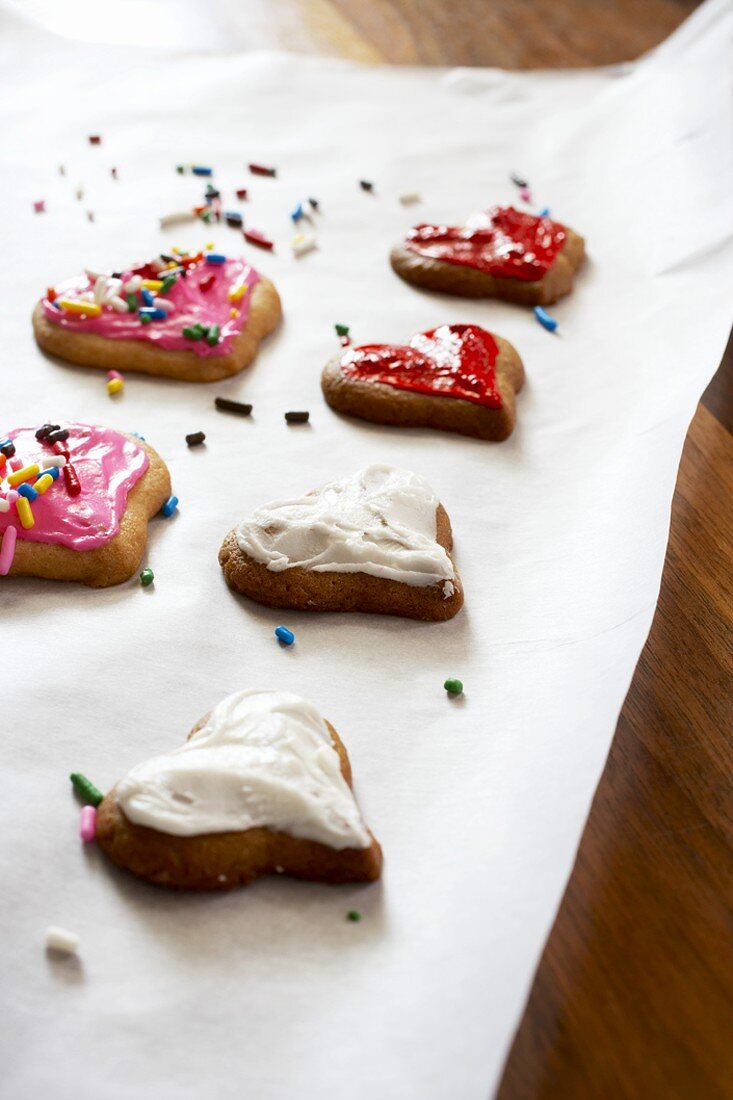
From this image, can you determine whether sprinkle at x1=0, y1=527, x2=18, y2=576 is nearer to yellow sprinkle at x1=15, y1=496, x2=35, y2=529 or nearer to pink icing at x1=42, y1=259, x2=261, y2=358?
yellow sprinkle at x1=15, y1=496, x2=35, y2=529

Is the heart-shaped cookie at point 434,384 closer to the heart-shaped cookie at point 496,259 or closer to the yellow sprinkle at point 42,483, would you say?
the heart-shaped cookie at point 496,259

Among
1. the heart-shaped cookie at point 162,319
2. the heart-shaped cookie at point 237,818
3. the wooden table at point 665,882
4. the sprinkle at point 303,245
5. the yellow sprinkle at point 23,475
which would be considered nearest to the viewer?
the wooden table at point 665,882

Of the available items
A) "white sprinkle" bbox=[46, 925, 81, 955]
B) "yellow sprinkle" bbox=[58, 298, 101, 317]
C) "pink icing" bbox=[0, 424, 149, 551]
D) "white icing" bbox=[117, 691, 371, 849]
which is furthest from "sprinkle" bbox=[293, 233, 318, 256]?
"white sprinkle" bbox=[46, 925, 81, 955]

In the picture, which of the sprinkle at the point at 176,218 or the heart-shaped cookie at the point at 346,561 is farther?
the sprinkle at the point at 176,218

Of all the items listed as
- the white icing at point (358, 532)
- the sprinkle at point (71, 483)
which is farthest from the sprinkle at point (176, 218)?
the white icing at point (358, 532)

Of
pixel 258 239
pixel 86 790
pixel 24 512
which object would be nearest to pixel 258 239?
pixel 258 239

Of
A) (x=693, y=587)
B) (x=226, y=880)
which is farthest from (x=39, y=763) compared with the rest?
(x=693, y=587)
